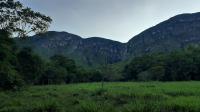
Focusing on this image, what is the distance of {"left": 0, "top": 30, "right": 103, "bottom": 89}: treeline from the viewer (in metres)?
30.6

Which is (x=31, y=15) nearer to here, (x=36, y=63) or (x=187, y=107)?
(x=187, y=107)

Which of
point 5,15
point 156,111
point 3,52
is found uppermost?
point 5,15

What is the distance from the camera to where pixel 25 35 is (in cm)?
2616

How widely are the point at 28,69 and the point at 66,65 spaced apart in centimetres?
5167

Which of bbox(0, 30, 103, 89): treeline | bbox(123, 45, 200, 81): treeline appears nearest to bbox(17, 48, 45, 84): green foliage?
bbox(0, 30, 103, 89): treeline

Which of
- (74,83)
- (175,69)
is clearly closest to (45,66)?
(74,83)

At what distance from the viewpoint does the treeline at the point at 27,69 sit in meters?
30.6

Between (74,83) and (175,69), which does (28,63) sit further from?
(175,69)


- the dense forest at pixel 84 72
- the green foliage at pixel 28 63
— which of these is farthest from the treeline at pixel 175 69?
the green foliage at pixel 28 63

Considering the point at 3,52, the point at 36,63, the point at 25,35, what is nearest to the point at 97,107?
the point at 25,35

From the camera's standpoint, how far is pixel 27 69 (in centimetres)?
7981

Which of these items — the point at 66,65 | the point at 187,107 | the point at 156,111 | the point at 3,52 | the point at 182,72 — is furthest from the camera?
the point at 66,65

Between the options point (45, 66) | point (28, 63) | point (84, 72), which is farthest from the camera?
point (84, 72)

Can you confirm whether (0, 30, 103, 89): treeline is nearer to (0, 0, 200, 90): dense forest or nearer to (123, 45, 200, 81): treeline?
(0, 0, 200, 90): dense forest
